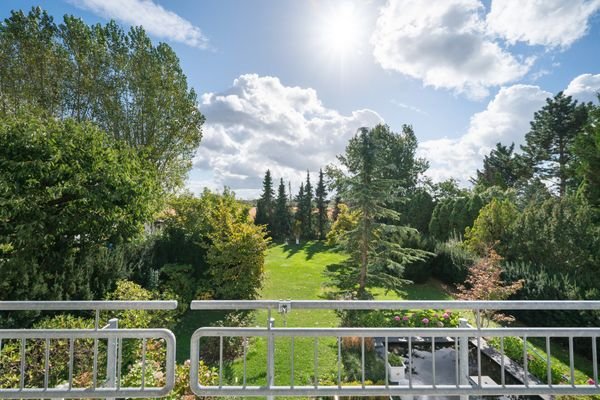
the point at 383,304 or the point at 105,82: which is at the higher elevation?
the point at 105,82

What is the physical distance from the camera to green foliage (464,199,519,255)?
12227mm

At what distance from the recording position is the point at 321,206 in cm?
3134

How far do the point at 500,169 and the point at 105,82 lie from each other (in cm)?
3439

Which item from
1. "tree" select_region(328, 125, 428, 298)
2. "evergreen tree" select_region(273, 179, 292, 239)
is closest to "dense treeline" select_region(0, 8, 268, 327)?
"tree" select_region(328, 125, 428, 298)

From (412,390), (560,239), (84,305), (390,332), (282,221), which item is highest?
(282,221)

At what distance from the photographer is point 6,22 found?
11.3 m

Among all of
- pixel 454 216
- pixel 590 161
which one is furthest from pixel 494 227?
pixel 454 216

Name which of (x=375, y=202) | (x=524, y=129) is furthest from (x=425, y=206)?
(x=375, y=202)

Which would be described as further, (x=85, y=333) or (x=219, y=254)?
(x=219, y=254)

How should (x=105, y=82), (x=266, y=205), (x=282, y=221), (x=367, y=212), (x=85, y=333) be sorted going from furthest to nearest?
(x=266, y=205) → (x=282, y=221) → (x=105, y=82) → (x=367, y=212) → (x=85, y=333)

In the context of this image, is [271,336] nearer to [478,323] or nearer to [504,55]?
[478,323]

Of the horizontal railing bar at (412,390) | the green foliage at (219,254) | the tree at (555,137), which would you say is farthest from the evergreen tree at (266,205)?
the horizontal railing bar at (412,390)

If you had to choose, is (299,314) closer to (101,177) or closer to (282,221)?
(101,177)

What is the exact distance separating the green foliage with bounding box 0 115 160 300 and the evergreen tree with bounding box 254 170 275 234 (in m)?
22.1
